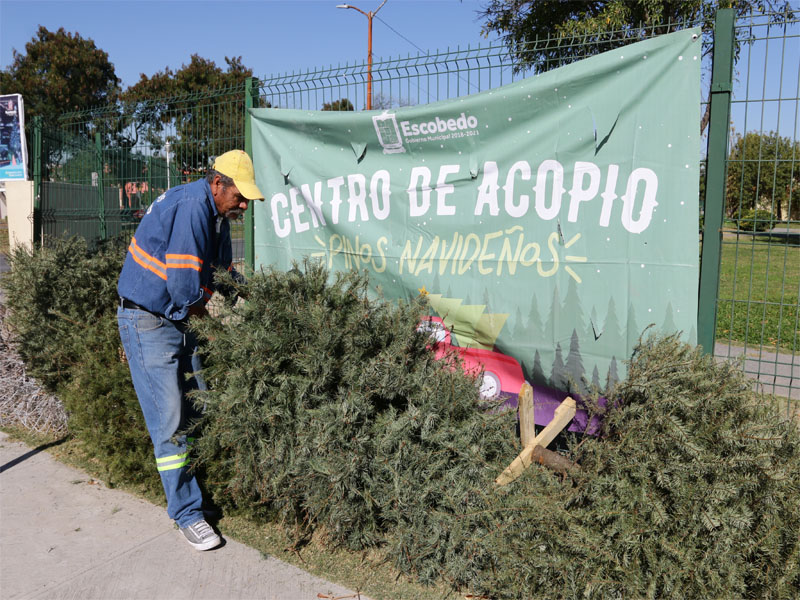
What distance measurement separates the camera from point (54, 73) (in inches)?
1400

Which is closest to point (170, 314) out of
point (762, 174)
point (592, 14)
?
point (762, 174)

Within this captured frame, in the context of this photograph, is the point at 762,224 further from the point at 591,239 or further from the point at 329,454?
the point at 329,454

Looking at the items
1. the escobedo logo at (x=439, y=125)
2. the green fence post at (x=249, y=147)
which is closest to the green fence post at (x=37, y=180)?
the green fence post at (x=249, y=147)

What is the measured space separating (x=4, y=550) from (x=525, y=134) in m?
3.74

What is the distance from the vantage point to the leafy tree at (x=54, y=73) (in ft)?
116

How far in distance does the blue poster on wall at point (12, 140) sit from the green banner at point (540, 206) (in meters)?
4.95

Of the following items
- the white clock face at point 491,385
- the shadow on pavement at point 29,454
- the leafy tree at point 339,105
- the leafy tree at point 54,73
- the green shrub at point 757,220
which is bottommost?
the shadow on pavement at point 29,454

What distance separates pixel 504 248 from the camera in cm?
400

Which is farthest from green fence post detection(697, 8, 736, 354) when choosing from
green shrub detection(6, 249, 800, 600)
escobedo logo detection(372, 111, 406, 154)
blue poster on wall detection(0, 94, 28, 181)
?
blue poster on wall detection(0, 94, 28, 181)

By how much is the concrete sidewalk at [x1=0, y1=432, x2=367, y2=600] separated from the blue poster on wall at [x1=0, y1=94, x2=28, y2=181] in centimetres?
507

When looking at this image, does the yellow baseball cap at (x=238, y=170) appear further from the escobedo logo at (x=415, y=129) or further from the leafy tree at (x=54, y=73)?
the leafy tree at (x=54, y=73)

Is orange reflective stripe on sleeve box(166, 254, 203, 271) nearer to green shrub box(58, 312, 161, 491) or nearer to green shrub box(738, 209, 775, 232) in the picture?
green shrub box(58, 312, 161, 491)

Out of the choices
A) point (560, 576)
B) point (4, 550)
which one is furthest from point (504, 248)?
point (4, 550)

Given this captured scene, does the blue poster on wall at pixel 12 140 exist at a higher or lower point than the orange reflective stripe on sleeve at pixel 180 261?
higher
